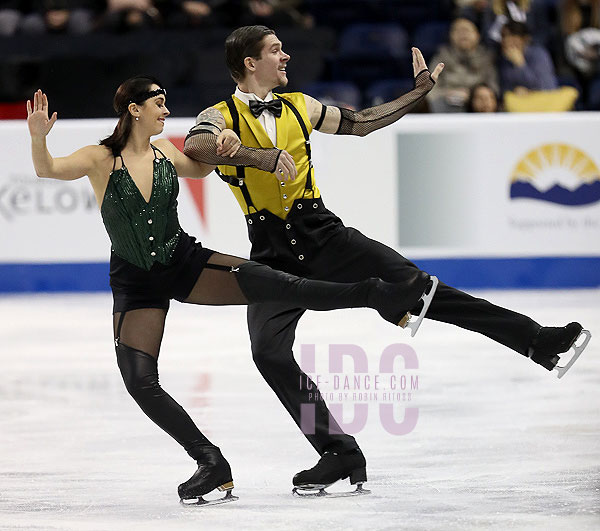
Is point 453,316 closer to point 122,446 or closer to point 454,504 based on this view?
point 454,504

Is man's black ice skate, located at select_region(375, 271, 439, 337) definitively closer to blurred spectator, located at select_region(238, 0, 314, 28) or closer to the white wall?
the white wall

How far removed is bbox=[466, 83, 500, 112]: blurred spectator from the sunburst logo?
1.69ft

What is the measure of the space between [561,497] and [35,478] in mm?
1825

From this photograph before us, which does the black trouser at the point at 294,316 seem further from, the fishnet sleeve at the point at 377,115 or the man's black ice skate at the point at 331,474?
the fishnet sleeve at the point at 377,115

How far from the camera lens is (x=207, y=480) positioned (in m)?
3.72

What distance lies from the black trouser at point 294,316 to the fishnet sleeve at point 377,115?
1.35 ft

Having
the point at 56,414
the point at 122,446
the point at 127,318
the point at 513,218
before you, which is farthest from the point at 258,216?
the point at 513,218

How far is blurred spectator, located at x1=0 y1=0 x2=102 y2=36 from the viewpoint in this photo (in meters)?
10.2

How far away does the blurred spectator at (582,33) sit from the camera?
30.9 feet

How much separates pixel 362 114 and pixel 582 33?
5.84 metres

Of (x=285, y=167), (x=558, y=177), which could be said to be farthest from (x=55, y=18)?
(x=285, y=167)

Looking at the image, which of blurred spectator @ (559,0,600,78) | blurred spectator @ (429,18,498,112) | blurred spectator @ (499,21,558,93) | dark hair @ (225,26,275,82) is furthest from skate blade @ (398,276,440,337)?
blurred spectator @ (559,0,600,78)

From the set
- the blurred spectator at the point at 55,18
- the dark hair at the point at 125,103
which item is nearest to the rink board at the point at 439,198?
the blurred spectator at the point at 55,18

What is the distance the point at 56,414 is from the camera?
5.14 m
